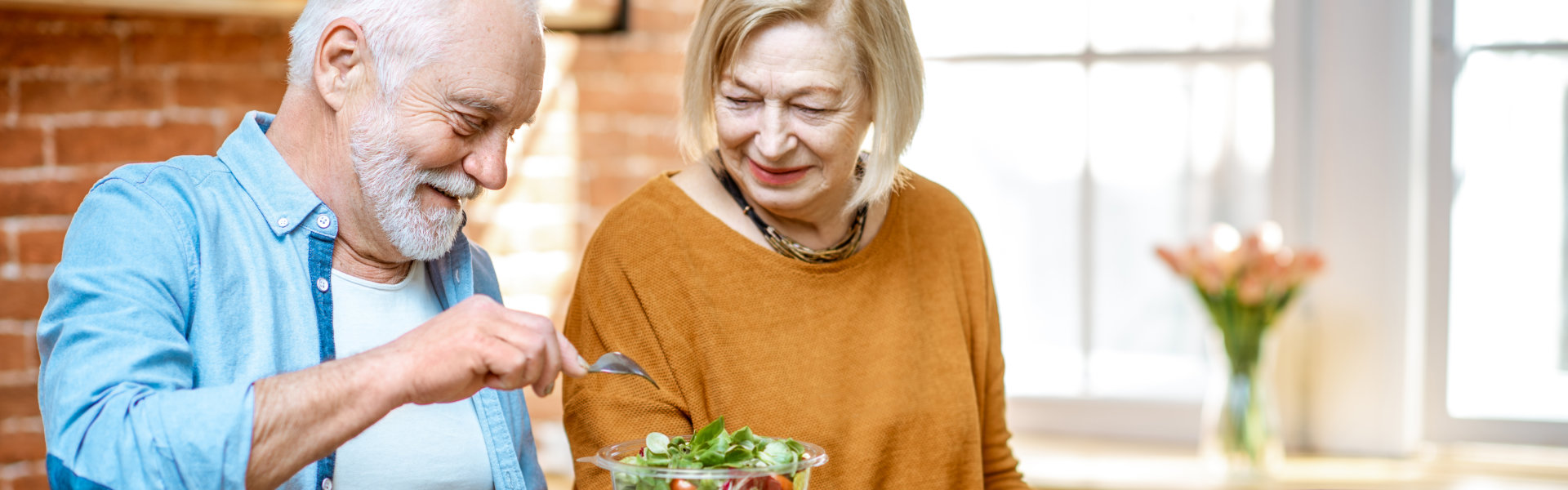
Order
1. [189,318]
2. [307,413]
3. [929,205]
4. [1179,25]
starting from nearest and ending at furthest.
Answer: [307,413] → [189,318] → [929,205] → [1179,25]

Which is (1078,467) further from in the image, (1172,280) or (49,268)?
(49,268)

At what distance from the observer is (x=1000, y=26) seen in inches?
105

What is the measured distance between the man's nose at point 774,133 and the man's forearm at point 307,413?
555 mm

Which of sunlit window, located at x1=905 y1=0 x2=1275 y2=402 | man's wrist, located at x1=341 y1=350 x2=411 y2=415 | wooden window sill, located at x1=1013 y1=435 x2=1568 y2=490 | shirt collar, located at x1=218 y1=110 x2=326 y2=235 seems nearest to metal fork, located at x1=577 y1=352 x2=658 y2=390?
man's wrist, located at x1=341 y1=350 x2=411 y2=415

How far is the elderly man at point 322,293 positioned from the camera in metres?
0.87

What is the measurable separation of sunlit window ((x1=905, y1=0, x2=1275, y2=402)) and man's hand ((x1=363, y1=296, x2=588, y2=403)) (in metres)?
1.88

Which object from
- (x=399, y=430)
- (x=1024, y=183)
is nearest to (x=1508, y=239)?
(x=1024, y=183)

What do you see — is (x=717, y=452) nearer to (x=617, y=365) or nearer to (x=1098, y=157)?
(x=617, y=365)

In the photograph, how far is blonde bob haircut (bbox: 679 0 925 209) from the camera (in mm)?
1336

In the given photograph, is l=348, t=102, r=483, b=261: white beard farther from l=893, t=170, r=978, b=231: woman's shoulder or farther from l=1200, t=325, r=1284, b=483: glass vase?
l=1200, t=325, r=1284, b=483: glass vase

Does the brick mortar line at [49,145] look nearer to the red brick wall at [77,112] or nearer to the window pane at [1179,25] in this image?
the red brick wall at [77,112]

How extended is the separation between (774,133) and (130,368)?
0.66m

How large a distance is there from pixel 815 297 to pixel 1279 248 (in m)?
1.30

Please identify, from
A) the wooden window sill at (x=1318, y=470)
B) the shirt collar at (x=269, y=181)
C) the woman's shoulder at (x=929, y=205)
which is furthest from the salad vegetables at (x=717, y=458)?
the wooden window sill at (x=1318, y=470)
